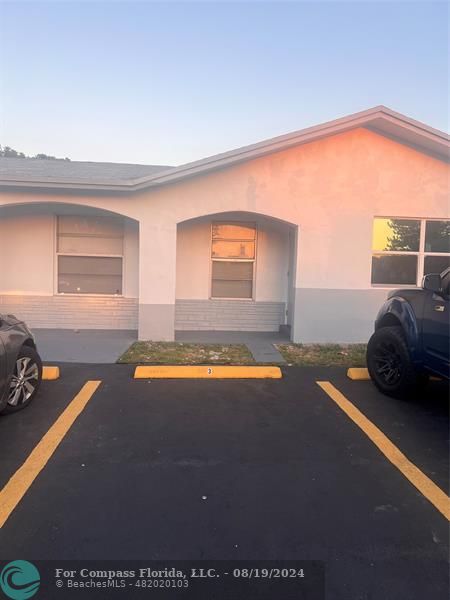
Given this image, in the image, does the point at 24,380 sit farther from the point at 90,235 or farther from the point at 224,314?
the point at 224,314

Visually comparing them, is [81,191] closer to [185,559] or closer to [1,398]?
[1,398]

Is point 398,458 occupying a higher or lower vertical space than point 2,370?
lower

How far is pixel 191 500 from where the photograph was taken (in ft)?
10.6

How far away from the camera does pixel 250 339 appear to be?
31.0ft

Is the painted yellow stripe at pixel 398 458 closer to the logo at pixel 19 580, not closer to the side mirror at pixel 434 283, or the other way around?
the side mirror at pixel 434 283

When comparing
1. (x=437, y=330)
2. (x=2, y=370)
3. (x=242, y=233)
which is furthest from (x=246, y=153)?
(x=2, y=370)

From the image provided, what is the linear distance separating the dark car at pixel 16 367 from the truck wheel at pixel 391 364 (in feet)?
14.5

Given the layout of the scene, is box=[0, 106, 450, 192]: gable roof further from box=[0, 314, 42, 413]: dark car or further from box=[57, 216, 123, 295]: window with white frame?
box=[0, 314, 42, 413]: dark car

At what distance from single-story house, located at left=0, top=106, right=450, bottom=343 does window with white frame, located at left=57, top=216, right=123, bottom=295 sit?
24mm

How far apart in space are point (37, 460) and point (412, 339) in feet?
14.3

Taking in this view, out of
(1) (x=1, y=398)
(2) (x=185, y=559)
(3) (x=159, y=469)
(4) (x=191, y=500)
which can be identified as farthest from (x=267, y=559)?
(1) (x=1, y=398)

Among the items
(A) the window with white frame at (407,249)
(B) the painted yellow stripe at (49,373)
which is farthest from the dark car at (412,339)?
(B) the painted yellow stripe at (49,373)

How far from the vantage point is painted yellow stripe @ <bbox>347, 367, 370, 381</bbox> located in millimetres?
6613

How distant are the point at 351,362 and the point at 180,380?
10.3 feet
